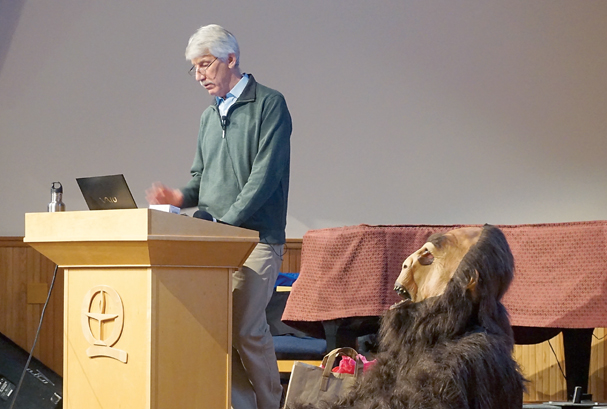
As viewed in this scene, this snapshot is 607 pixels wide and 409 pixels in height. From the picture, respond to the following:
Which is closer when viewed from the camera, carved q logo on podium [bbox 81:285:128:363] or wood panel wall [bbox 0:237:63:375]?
carved q logo on podium [bbox 81:285:128:363]

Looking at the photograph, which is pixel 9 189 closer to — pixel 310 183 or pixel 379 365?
pixel 310 183

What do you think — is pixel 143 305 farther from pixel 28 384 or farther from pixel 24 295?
pixel 24 295

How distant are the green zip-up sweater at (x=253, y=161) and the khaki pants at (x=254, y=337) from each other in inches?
4.4

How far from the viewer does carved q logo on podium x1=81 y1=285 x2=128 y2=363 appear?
6.93 ft

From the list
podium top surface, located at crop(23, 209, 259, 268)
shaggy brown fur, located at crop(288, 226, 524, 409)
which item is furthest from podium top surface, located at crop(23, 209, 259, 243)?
shaggy brown fur, located at crop(288, 226, 524, 409)

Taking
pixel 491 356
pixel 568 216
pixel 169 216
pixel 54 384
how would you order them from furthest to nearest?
1. pixel 568 216
2. pixel 54 384
3. pixel 169 216
4. pixel 491 356

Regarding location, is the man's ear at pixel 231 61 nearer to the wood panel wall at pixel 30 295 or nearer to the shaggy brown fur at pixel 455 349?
the shaggy brown fur at pixel 455 349

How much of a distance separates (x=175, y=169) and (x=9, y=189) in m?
1.14

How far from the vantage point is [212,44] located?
2641 millimetres

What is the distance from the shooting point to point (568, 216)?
15.5ft

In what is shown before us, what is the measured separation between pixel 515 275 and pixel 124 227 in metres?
1.62

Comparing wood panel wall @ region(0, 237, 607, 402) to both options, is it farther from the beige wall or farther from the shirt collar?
the shirt collar

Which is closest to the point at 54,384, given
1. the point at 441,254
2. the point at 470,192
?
the point at 470,192

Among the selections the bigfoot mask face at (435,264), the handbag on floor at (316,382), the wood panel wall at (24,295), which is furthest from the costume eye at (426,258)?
the wood panel wall at (24,295)
